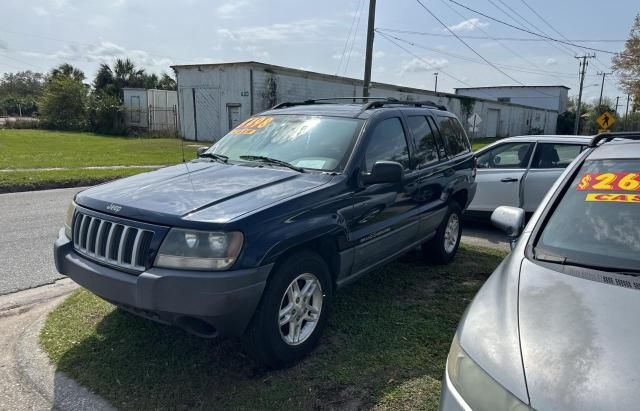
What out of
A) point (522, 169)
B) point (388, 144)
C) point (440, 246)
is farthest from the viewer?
point (522, 169)

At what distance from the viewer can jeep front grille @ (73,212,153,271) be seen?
2887 mm

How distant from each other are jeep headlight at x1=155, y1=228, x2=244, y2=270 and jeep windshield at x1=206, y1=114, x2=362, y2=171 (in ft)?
4.16

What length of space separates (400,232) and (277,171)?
4.54 ft

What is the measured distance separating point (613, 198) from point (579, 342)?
1.29m

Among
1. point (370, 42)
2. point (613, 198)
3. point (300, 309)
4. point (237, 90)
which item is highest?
point (370, 42)

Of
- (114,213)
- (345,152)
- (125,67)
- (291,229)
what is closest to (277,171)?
(345,152)

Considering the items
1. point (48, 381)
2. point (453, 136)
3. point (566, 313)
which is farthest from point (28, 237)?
point (566, 313)

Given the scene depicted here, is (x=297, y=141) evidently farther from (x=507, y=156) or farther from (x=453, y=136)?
(x=507, y=156)

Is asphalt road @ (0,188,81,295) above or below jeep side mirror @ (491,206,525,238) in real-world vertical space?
below

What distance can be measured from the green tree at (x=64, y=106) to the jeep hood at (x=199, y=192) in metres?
37.6

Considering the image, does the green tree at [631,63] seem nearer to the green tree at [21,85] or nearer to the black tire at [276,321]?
the black tire at [276,321]

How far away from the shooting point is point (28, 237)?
21.5 ft

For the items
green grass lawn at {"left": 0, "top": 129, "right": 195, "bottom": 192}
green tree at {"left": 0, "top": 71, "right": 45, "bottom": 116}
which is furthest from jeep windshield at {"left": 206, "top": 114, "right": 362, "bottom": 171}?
green tree at {"left": 0, "top": 71, "right": 45, "bottom": 116}

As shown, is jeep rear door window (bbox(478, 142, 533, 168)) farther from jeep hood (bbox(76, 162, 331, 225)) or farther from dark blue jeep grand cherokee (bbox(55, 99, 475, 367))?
jeep hood (bbox(76, 162, 331, 225))
